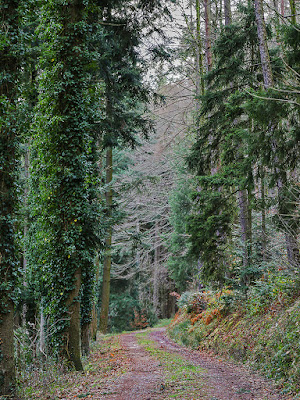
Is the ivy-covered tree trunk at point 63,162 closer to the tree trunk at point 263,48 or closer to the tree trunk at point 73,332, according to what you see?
the tree trunk at point 73,332

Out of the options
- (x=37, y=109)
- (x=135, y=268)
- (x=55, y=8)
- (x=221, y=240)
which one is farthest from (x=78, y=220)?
(x=135, y=268)

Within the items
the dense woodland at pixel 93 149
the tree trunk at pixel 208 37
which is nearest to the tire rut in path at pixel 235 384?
the dense woodland at pixel 93 149

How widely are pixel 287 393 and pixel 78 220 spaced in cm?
568

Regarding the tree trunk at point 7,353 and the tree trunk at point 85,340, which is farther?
the tree trunk at point 85,340

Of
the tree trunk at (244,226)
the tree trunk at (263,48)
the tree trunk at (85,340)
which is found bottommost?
the tree trunk at (85,340)

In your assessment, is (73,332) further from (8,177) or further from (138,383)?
(8,177)

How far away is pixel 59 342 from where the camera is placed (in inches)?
347

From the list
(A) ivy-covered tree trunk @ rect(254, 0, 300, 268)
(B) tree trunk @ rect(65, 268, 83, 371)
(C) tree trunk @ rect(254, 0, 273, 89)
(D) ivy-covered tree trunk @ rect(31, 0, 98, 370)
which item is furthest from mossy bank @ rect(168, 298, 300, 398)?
(C) tree trunk @ rect(254, 0, 273, 89)

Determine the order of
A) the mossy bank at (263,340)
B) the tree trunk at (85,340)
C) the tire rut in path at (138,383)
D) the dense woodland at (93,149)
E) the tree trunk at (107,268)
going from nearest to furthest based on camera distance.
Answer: the tire rut in path at (138,383) < the mossy bank at (263,340) < the dense woodland at (93,149) < the tree trunk at (85,340) < the tree trunk at (107,268)

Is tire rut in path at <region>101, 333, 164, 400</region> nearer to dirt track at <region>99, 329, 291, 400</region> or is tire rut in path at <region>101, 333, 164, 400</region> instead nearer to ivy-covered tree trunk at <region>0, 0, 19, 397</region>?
dirt track at <region>99, 329, 291, 400</region>

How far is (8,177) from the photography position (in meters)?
6.66

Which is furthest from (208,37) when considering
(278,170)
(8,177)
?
(8,177)

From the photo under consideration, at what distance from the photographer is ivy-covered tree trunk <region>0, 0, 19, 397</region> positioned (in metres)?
6.41

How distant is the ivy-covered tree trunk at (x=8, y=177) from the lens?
6.41 m
